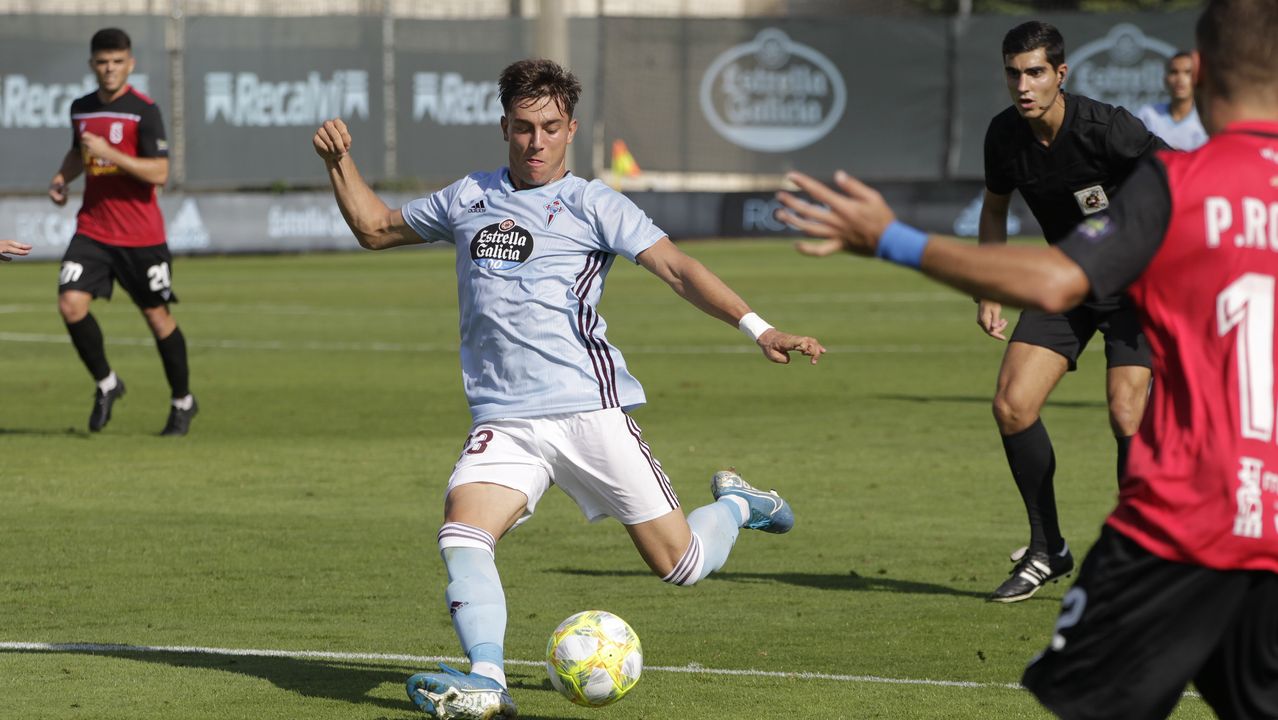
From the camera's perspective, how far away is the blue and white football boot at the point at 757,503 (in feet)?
23.9

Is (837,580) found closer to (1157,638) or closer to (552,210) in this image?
(552,210)

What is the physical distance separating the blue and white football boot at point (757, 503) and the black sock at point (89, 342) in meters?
6.54

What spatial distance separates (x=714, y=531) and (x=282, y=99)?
2763 cm

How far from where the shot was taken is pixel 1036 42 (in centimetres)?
778

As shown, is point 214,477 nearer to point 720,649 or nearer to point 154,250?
point 154,250

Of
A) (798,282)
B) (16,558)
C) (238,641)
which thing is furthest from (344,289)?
(238,641)

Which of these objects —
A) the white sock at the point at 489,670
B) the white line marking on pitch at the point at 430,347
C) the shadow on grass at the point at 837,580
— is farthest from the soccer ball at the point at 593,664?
the white line marking on pitch at the point at 430,347

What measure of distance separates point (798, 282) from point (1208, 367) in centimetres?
2257

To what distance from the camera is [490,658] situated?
221 inches

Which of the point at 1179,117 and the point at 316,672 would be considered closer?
the point at 316,672

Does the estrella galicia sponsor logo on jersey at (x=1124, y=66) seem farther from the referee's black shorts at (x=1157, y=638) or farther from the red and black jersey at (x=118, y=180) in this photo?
the referee's black shorts at (x=1157, y=638)

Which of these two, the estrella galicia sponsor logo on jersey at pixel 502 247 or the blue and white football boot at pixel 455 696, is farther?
the estrella galicia sponsor logo on jersey at pixel 502 247

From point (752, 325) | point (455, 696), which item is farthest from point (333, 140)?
point (455, 696)

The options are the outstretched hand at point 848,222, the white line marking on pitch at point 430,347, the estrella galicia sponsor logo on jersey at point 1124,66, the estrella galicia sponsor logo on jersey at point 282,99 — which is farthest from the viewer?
the estrella galicia sponsor logo on jersey at point 1124,66
